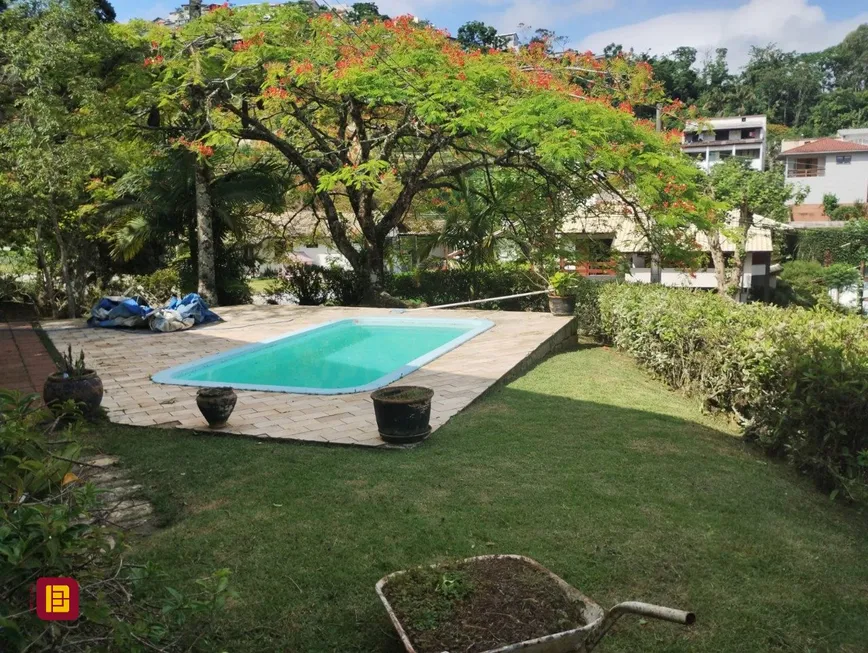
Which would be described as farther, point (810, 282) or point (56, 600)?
point (810, 282)

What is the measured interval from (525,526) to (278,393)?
14.1 feet

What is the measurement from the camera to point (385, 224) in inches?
631

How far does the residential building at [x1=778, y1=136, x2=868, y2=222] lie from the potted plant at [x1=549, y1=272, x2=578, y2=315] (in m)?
44.4

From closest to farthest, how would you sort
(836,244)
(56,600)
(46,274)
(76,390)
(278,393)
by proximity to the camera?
(56,600) < (76,390) < (278,393) < (46,274) < (836,244)

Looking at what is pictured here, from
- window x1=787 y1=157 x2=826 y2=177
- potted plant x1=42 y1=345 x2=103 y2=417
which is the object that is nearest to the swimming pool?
potted plant x1=42 y1=345 x2=103 y2=417

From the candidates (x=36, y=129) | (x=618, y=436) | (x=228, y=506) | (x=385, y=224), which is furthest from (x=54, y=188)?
(x=618, y=436)

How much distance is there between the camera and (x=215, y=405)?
6.12 m

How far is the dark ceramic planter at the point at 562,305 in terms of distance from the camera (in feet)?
42.1

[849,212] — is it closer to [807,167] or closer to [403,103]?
[807,167]

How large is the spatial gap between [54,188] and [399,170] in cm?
736

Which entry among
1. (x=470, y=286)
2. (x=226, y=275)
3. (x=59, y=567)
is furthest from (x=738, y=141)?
(x=59, y=567)

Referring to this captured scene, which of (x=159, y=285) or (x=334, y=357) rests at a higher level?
(x=159, y=285)

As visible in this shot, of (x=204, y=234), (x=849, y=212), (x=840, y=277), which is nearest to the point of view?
(x=204, y=234)

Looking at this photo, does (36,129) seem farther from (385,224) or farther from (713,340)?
(713,340)
